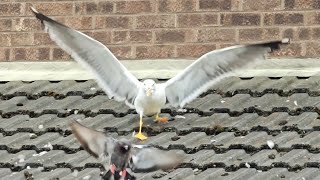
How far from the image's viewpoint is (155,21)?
8.09m

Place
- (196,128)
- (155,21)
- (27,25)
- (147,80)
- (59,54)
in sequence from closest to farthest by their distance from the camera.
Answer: (196,128) < (147,80) < (155,21) < (59,54) < (27,25)

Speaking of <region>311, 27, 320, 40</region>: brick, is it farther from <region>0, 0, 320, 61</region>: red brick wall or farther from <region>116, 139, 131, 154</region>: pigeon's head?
<region>116, 139, 131, 154</region>: pigeon's head

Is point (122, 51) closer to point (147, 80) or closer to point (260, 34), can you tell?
point (147, 80)

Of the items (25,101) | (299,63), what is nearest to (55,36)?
(25,101)

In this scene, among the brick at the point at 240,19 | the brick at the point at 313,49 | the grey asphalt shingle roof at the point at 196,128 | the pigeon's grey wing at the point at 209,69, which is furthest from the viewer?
the brick at the point at 240,19

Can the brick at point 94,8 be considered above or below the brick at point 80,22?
above

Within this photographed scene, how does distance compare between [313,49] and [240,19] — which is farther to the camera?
[240,19]

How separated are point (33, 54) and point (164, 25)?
103 cm

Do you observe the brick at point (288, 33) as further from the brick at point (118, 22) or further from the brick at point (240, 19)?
the brick at point (118, 22)

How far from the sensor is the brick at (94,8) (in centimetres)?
820

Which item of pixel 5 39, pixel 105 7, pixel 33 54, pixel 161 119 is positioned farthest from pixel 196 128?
pixel 5 39

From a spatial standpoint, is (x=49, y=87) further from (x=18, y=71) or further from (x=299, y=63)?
(x=299, y=63)

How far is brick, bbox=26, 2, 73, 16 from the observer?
8266mm

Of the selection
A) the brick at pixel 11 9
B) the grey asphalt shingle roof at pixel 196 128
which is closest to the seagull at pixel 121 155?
the grey asphalt shingle roof at pixel 196 128
